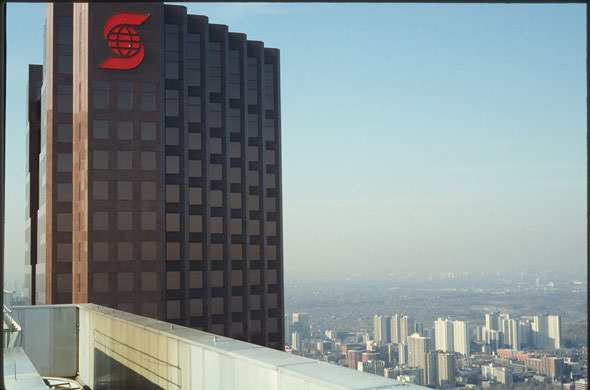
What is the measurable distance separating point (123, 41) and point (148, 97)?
565cm

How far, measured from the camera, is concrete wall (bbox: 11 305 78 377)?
14.6 meters

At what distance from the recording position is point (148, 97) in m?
70.1

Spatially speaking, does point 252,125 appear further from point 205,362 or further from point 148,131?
→ point 205,362

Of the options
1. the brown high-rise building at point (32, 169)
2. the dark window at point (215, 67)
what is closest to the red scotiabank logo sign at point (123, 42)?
the dark window at point (215, 67)

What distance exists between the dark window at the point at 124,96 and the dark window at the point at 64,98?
18.8ft

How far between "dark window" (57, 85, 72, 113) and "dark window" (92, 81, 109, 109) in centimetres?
431

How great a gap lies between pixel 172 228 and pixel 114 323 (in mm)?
64802

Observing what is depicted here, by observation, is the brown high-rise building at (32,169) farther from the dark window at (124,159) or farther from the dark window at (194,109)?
the dark window at (194,109)

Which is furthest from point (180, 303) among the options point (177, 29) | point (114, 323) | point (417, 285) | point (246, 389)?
point (246, 389)

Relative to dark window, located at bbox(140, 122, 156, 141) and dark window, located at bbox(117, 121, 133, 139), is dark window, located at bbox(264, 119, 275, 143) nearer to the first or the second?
dark window, located at bbox(140, 122, 156, 141)

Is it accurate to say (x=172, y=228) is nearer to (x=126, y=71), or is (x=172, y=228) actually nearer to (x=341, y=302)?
(x=126, y=71)

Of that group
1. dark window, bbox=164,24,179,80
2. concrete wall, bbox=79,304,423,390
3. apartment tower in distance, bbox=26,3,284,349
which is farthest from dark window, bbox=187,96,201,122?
concrete wall, bbox=79,304,423,390

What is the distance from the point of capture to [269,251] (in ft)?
273

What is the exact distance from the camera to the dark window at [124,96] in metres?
68.7
